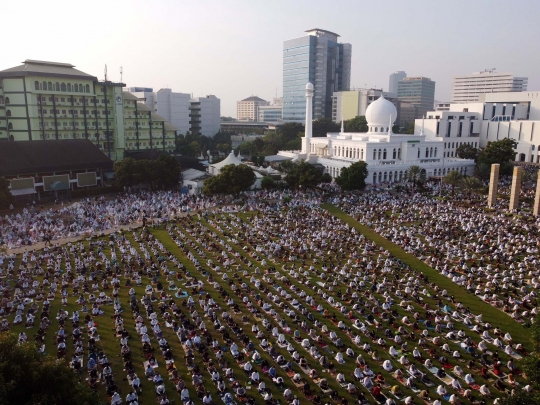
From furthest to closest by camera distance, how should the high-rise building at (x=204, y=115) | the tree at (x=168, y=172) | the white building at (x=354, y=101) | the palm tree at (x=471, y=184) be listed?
the white building at (x=354, y=101)
the high-rise building at (x=204, y=115)
the tree at (x=168, y=172)
the palm tree at (x=471, y=184)

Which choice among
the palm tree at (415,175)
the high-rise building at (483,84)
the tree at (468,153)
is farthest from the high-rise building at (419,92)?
the palm tree at (415,175)

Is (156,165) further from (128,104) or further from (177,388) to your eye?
(177,388)

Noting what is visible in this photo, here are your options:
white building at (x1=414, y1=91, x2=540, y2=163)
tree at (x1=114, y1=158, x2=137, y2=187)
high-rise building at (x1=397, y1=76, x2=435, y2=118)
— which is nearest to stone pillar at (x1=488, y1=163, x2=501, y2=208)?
white building at (x1=414, y1=91, x2=540, y2=163)

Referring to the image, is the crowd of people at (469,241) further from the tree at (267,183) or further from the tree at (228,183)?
the tree at (228,183)

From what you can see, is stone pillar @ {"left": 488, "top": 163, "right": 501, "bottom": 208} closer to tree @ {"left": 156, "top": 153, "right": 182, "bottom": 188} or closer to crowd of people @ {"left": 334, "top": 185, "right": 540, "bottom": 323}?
crowd of people @ {"left": 334, "top": 185, "right": 540, "bottom": 323}

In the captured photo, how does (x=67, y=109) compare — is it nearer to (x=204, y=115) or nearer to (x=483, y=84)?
(x=204, y=115)

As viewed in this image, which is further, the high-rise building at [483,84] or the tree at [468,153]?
the high-rise building at [483,84]

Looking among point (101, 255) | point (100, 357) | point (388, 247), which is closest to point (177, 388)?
point (100, 357)
